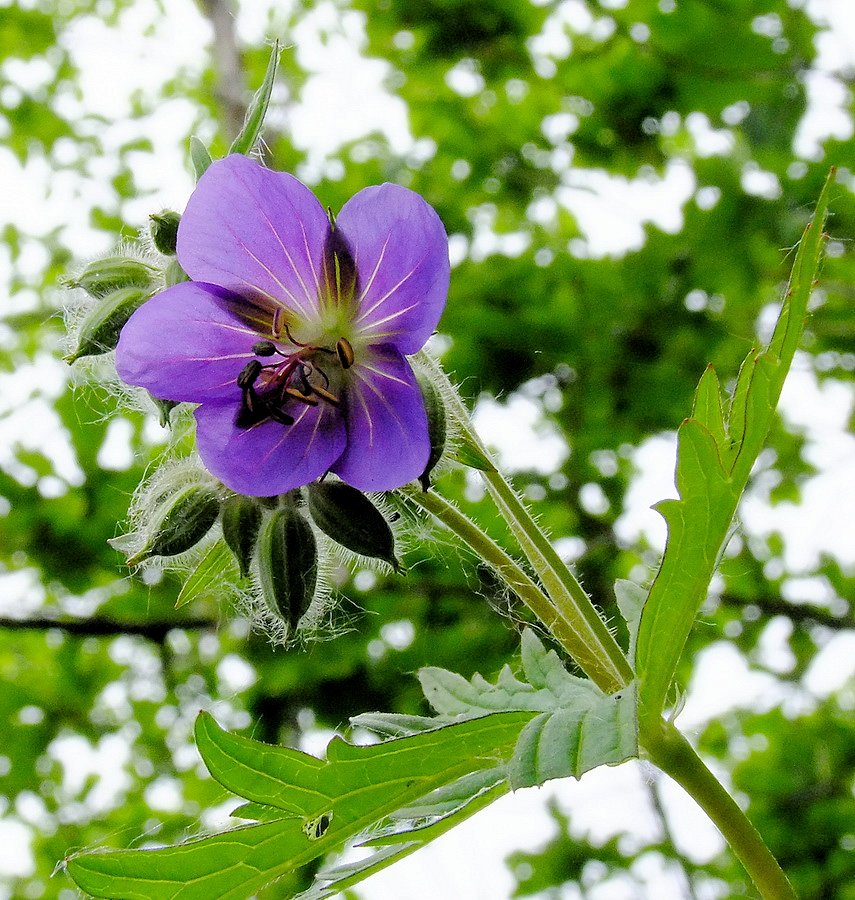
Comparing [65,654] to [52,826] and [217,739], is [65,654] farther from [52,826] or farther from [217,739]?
[217,739]

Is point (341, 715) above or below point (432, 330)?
below

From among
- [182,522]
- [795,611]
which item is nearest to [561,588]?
[182,522]

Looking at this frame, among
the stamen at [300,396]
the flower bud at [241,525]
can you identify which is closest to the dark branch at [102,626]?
the flower bud at [241,525]

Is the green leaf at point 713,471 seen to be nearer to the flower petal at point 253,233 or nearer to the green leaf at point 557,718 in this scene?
the green leaf at point 557,718

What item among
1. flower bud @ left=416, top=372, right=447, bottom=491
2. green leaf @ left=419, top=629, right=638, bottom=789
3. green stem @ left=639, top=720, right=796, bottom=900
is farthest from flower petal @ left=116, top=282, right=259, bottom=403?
green stem @ left=639, top=720, right=796, bottom=900

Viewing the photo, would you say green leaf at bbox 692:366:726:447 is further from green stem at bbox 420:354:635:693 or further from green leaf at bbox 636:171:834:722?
green stem at bbox 420:354:635:693

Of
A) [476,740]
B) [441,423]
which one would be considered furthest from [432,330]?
[476,740]
